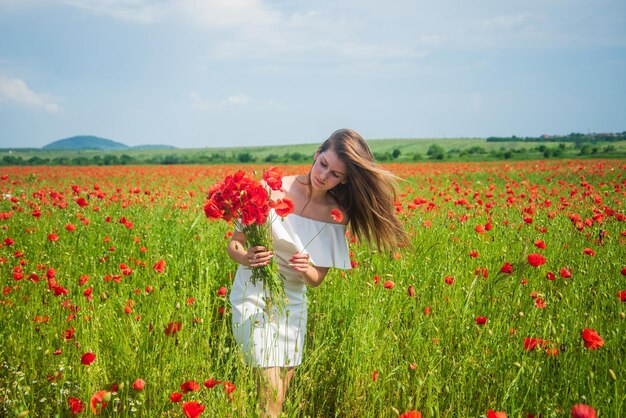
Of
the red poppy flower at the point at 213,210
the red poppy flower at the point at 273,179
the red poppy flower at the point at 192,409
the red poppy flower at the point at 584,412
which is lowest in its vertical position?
the red poppy flower at the point at 192,409

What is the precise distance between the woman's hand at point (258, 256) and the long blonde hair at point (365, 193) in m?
1.01

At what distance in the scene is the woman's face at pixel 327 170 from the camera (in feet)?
9.36

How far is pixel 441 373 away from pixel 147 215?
14.4ft

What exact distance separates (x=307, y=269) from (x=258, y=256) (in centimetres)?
39

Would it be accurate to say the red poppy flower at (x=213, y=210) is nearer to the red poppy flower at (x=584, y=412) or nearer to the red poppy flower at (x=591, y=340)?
the red poppy flower at (x=584, y=412)

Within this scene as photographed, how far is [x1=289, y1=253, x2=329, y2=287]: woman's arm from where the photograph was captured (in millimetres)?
2303

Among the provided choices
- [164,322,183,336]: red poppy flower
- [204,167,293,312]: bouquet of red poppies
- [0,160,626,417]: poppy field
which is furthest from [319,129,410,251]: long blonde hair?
[164,322,183,336]: red poppy flower

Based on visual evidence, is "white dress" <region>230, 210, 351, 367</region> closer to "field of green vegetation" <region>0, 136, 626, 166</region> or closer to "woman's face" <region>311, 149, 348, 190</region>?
"woman's face" <region>311, 149, 348, 190</region>

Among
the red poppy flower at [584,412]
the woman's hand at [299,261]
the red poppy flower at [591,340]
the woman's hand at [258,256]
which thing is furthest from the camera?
the woman's hand at [299,261]

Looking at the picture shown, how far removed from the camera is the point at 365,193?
9.80ft

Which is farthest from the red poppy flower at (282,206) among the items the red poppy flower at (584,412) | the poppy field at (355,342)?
the red poppy flower at (584,412)

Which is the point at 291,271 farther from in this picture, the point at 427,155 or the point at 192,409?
the point at 427,155

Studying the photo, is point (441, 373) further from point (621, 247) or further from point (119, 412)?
point (621, 247)

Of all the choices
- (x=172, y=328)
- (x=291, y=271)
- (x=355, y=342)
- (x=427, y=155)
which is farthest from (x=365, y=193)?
(x=427, y=155)
